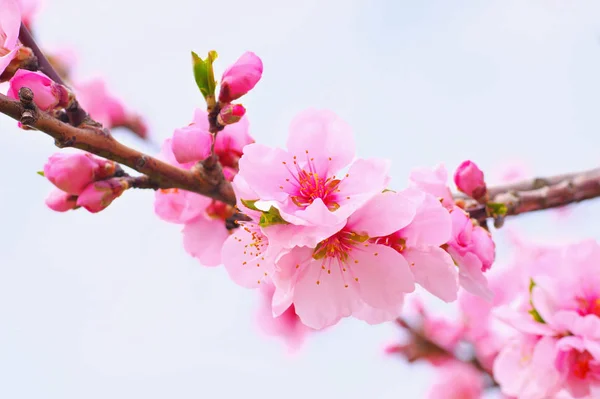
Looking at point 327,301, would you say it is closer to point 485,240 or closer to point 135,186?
point 485,240

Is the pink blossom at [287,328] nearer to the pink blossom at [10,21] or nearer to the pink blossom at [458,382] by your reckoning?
the pink blossom at [458,382]

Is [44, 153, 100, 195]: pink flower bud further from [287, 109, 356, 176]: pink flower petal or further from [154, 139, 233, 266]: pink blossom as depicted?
[287, 109, 356, 176]: pink flower petal

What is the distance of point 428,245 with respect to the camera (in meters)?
0.89

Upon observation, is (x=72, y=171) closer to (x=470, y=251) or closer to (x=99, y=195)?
(x=99, y=195)

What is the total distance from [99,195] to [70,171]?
63mm

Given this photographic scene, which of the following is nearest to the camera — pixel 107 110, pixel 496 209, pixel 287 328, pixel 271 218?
pixel 271 218

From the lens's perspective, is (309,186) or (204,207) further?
(204,207)

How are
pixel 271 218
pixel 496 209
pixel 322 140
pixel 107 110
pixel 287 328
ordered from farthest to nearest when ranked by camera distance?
pixel 107 110 → pixel 287 328 → pixel 496 209 → pixel 322 140 → pixel 271 218

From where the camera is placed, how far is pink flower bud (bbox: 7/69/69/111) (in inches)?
33.3

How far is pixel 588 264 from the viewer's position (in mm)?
1267

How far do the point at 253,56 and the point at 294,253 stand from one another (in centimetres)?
35

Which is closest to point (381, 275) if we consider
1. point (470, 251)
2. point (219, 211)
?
point (470, 251)

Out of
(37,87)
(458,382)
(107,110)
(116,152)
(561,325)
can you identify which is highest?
(37,87)

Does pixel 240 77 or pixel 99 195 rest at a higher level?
pixel 240 77
